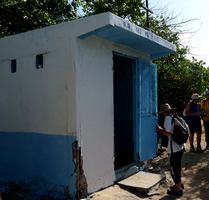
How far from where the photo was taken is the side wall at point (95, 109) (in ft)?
19.8

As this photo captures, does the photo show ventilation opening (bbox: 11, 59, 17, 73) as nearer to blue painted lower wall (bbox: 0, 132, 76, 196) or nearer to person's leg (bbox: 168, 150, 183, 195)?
blue painted lower wall (bbox: 0, 132, 76, 196)

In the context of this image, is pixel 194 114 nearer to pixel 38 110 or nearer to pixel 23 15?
pixel 38 110

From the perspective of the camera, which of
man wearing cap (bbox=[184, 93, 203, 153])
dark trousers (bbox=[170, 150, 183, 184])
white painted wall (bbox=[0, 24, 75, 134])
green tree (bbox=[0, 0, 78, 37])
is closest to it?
white painted wall (bbox=[0, 24, 75, 134])

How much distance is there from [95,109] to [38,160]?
1.37 metres

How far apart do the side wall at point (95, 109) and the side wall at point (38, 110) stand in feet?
0.61

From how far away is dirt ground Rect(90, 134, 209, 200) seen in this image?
638 cm

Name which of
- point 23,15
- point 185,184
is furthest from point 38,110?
point 23,15

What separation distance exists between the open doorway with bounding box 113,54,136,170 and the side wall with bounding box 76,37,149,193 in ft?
4.23

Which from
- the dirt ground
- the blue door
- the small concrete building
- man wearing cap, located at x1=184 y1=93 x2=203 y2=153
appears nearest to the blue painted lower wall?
the small concrete building

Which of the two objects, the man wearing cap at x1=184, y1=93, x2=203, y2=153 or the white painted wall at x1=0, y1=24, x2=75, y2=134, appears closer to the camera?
the white painted wall at x1=0, y1=24, x2=75, y2=134

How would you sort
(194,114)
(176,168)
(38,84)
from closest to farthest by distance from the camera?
(38,84) < (176,168) < (194,114)

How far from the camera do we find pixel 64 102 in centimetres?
608

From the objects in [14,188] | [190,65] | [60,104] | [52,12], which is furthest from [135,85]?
[190,65]

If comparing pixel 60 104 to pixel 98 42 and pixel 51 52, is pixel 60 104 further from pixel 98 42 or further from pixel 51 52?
pixel 98 42
